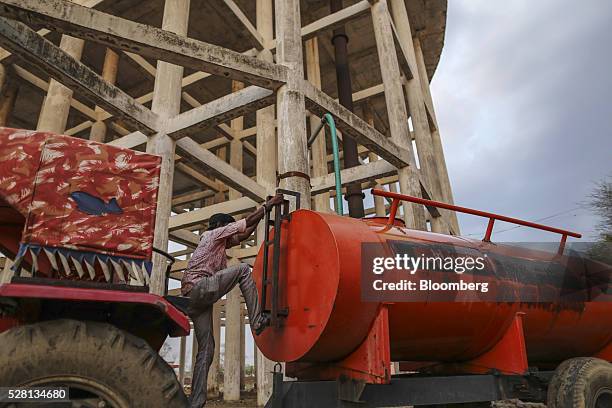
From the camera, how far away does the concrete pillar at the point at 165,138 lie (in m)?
8.43

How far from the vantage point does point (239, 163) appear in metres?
15.6

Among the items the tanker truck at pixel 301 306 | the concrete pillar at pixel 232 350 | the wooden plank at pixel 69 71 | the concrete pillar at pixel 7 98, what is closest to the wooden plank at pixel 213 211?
the concrete pillar at pixel 232 350

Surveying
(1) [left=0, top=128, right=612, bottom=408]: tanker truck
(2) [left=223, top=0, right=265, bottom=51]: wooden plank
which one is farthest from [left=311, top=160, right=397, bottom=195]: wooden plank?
(1) [left=0, top=128, right=612, bottom=408]: tanker truck

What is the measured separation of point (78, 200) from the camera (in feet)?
9.82

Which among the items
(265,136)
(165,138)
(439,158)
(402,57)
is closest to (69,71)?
(165,138)

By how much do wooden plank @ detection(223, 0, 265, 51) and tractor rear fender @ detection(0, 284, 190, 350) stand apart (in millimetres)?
10292

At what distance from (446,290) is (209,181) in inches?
601

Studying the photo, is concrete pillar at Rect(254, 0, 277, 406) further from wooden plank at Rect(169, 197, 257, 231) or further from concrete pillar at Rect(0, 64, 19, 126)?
concrete pillar at Rect(0, 64, 19, 126)

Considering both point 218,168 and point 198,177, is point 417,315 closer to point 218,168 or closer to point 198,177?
point 218,168

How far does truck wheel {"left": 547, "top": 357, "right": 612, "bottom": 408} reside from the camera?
13.1 ft

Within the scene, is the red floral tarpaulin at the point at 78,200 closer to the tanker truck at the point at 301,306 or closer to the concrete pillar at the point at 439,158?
the tanker truck at the point at 301,306

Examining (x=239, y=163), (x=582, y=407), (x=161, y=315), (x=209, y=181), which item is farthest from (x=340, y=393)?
(x=209, y=181)

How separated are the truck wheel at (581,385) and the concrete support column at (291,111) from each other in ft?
12.8

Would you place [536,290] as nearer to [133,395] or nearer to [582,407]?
[582,407]
